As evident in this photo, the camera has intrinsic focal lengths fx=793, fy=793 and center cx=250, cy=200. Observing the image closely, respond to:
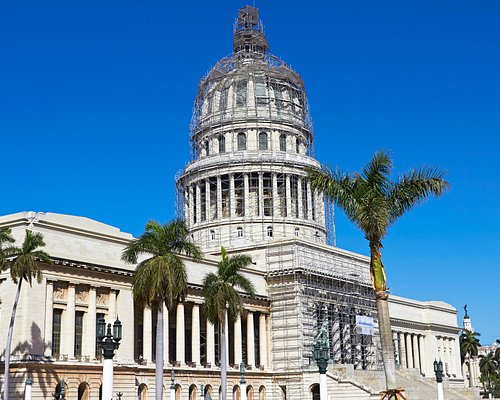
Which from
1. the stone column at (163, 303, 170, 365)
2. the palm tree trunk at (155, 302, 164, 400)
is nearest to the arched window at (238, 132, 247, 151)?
the stone column at (163, 303, 170, 365)

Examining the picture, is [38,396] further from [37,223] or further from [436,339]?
[436,339]

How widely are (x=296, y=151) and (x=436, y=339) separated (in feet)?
120

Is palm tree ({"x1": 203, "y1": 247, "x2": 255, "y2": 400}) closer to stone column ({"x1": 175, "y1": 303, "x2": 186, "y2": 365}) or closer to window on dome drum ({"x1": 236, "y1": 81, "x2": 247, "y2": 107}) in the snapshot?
stone column ({"x1": 175, "y1": 303, "x2": 186, "y2": 365})

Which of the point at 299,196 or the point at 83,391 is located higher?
the point at 299,196

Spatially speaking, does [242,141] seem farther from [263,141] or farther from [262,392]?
[262,392]

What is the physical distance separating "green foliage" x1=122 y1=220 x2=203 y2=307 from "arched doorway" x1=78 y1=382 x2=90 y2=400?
12.9m

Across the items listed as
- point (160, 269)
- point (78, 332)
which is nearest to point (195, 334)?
point (78, 332)

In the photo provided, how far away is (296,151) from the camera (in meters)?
104

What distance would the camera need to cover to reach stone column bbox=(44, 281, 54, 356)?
2279 inches

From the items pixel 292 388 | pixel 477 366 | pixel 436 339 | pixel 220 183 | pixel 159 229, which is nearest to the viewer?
pixel 159 229

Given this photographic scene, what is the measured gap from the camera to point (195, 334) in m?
73.4

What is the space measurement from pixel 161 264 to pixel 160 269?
0.34 m

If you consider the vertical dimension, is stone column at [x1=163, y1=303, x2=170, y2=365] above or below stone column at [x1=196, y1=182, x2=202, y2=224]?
below

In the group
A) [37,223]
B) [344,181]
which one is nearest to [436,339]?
[37,223]
